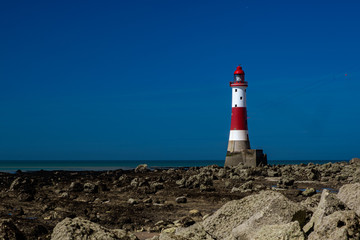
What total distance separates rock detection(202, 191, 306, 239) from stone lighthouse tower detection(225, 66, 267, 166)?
26866 millimetres

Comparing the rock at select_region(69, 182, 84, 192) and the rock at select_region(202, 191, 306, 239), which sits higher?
the rock at select_region(202, 191, 306, 239)

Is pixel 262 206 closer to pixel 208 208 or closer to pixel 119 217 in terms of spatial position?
pixel 119 217

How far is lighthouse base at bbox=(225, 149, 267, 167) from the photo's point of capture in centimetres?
3325

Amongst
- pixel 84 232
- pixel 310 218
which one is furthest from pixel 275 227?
pixel 84 232

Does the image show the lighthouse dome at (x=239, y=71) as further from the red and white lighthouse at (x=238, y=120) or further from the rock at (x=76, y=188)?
the rock at (x=76, y=188)

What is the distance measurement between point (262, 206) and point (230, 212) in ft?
1.93

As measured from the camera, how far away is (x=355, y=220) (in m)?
5.31

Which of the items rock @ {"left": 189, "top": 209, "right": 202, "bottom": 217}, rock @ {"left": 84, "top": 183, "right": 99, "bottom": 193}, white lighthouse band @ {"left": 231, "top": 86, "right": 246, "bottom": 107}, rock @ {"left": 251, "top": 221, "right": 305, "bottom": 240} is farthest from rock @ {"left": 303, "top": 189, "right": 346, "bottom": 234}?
white lighthouse band @ {"left": 231, "top": 86, "right": 246, "bottom": 107}

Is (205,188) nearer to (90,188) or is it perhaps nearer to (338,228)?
(90,188)

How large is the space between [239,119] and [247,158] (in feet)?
10.8

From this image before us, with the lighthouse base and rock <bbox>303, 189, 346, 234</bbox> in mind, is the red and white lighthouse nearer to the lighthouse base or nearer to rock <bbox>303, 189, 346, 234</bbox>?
the lighthouse base

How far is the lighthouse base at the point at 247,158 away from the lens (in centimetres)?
3325

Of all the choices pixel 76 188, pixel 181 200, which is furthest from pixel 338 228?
pixel 76 188

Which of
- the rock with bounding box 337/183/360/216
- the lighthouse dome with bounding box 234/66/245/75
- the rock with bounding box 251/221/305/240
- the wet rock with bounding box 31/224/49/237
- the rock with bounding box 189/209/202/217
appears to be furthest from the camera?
the lighthouse dome with bounding box 234/66/245/75
